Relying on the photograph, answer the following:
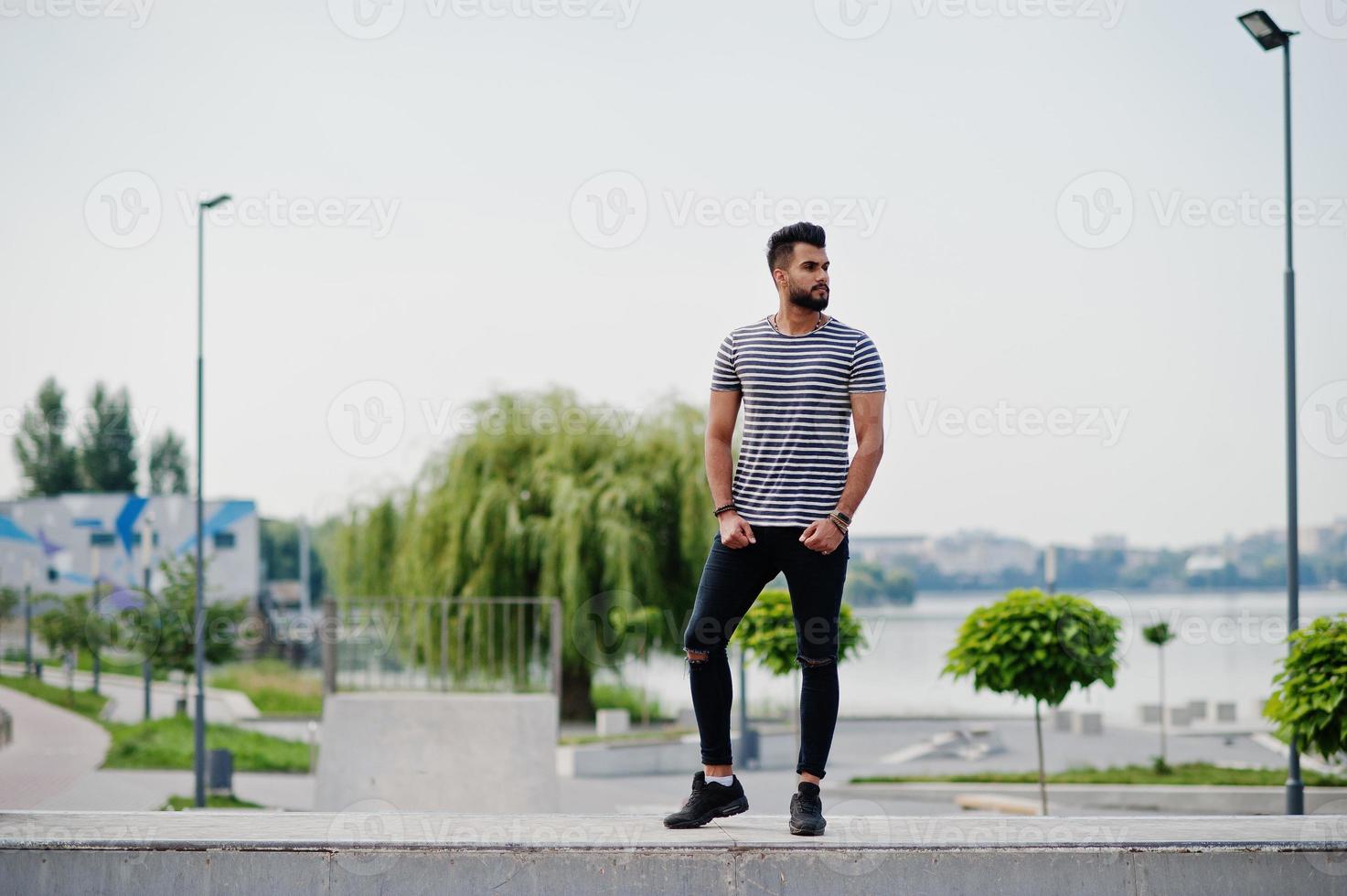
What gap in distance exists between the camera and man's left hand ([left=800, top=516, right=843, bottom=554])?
3922 millimetres

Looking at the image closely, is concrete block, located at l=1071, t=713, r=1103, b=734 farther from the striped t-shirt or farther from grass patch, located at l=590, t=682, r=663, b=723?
the striped t-shirt

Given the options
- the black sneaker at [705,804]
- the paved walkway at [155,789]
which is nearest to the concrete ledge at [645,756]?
the paved walkway at [155,789]

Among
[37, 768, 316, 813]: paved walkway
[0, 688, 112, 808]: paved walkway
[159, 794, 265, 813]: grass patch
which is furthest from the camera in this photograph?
[0, 688, 112, 808]: paved walkway

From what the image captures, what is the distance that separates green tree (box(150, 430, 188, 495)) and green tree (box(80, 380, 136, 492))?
17.6 ft

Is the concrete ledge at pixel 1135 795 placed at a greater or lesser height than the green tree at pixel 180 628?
lesser

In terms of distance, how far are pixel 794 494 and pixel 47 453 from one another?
7504cm

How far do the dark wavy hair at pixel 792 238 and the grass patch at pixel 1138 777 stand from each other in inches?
583

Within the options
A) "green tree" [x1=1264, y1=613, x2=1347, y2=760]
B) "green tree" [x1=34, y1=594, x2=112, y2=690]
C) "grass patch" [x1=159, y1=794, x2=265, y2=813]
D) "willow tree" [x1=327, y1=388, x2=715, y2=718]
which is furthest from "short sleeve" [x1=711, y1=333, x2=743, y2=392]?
"green tree" [x1=34, y1=594, x2=112, y2=690]

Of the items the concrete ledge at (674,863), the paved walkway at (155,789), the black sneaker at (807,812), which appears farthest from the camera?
the paved walkway at (155,789)

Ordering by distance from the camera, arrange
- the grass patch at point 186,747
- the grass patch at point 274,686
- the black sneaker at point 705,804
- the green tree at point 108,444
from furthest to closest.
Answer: the green tree at point 108,444 < the grass patch at point 274,686 < the grass patch at point 186,747 < the black sneaker at point 705,804

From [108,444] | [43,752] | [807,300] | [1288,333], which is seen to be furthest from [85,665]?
[807,300]

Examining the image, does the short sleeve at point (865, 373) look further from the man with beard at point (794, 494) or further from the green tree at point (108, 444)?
the green tree at point (108, 444)

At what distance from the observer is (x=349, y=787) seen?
1173 cm

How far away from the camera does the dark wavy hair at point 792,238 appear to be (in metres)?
4.08
